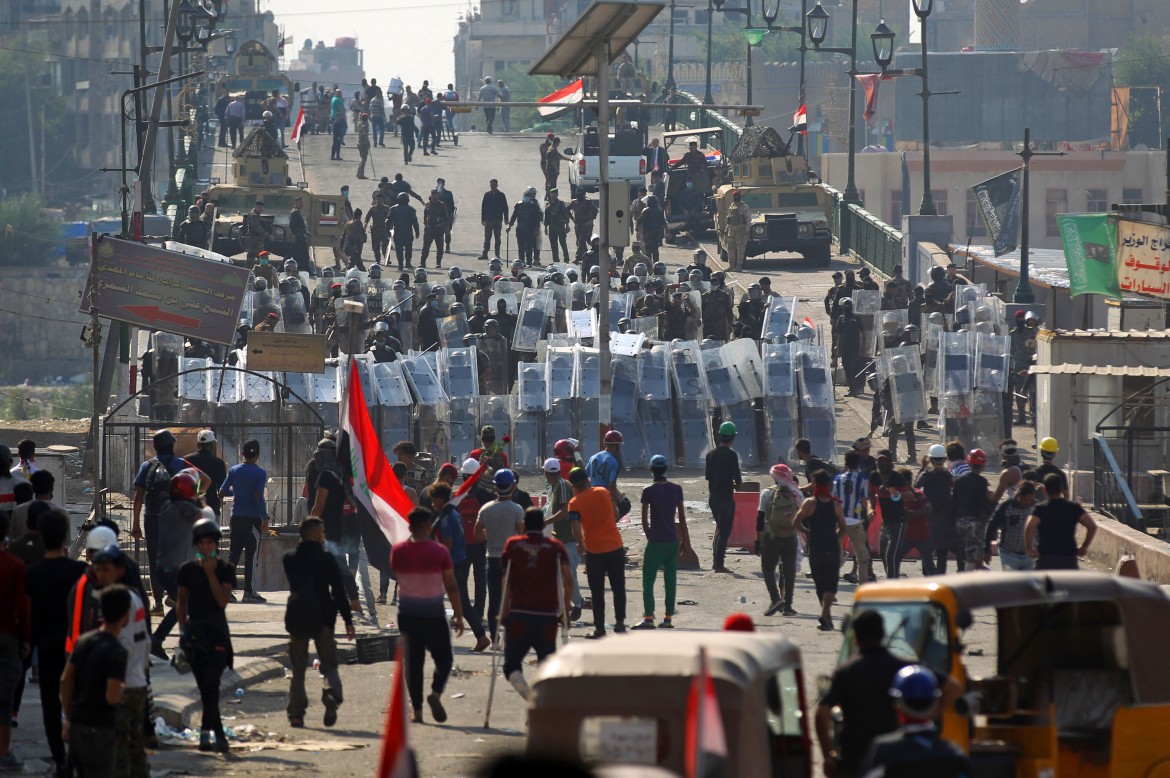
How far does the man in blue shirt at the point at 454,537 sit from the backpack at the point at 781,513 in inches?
104

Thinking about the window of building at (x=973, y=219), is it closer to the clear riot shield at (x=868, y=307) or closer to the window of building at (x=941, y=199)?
the window of building at (x=941, y=199)

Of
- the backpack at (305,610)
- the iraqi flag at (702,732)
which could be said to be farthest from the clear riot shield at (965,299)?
the iraqi flag at (702,732)

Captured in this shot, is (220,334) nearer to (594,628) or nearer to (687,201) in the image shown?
(594,628)

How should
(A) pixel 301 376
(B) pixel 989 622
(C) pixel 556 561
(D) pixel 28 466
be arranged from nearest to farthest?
(C) pixel 556 561, (D) pixel 28 466, (B) pixel 989 622, (A) pixel 301 376

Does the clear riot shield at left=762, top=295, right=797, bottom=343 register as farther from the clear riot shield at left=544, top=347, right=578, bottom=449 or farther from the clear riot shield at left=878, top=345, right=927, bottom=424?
the clear riot shield at left=544, top=347, right=578, bottom=449

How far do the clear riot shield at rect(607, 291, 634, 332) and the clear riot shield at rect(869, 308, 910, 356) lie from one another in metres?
3.67

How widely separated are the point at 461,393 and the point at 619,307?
4.96 meters

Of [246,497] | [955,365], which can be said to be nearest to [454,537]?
[246,497]

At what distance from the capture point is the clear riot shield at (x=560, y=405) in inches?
926

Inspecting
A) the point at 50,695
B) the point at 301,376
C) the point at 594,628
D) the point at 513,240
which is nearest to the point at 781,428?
the point at 301,376

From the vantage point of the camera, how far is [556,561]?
1128cm

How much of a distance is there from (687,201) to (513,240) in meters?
4.70

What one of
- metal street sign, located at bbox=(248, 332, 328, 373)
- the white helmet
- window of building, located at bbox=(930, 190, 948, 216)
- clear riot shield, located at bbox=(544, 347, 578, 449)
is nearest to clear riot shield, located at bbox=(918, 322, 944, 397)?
clear riot shield, located at bbox=(544, 347, 578, 449)

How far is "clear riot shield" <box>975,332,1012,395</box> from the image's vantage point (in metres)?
24.1
